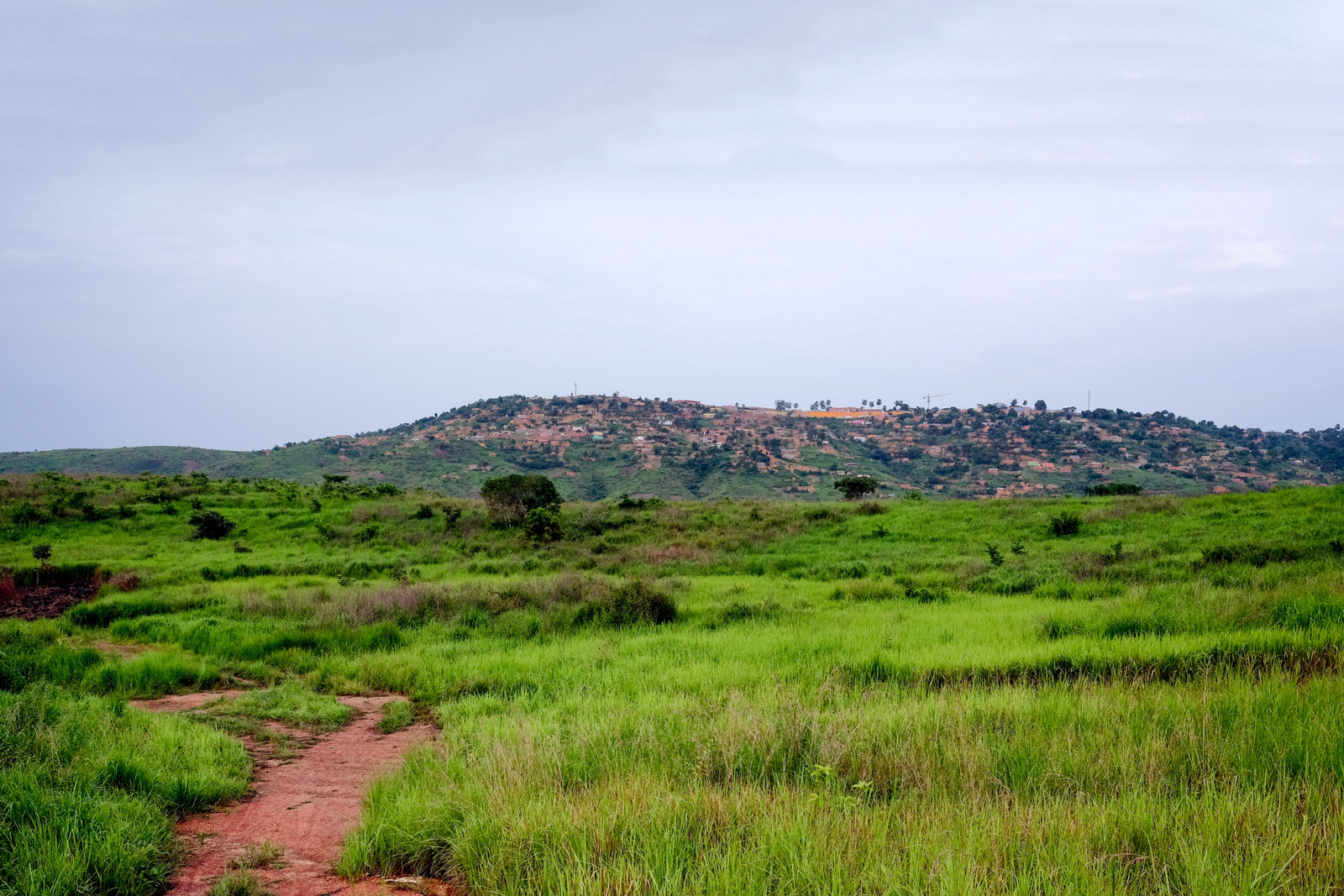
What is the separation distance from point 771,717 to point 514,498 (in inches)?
1077

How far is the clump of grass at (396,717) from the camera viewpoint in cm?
819

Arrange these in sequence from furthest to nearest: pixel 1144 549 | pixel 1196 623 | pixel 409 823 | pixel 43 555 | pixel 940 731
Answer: pixel 43 555
pixel 1144 549
pixel 1196 623
pixel 940 731
pixel 409 823

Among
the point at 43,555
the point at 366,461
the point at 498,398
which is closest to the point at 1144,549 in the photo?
the point at 43,555

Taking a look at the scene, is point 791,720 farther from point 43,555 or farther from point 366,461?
point 366,461

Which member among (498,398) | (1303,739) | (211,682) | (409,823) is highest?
(498,398)

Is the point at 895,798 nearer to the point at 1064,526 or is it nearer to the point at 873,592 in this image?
the point at 873,592

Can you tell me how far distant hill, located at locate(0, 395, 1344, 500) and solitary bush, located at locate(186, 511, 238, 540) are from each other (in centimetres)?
4911

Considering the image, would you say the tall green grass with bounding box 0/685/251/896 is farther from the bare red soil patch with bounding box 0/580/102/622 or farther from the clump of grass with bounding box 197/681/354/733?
the bare red soil patch with bounding box 0/580/102/622

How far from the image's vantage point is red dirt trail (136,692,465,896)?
430 centimetres

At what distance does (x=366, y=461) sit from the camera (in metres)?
98.1

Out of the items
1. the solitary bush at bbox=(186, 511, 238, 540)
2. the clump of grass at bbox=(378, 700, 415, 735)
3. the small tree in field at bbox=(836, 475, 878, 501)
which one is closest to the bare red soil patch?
the solitary bush at bbox=(186, 511, 238, 540)

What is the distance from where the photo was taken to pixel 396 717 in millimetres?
8375

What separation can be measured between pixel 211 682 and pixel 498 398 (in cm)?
15723

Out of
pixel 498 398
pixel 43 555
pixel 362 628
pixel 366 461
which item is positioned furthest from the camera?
pixel 498 398
